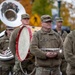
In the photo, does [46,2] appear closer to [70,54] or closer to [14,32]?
[14,32]

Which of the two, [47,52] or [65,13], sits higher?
Result: [47,52]

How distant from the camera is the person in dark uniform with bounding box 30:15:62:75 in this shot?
1071 cm

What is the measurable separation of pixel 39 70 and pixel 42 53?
54 cm

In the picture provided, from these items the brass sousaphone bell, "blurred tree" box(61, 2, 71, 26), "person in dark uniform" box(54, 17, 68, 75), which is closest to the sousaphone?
the brass sousaphone bell

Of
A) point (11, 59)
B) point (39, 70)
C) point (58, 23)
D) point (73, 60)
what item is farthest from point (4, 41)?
point (73, 60)

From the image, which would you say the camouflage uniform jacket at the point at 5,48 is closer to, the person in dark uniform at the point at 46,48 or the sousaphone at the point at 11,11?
the sousaphone at the point at 11,11

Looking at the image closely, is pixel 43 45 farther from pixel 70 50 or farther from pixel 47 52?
pixel 70 50

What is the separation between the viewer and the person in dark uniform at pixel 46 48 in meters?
10.7

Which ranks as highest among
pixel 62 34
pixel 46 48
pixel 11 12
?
pixel 11 12

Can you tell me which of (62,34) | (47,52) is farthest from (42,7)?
(47,52)

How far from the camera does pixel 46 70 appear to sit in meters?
10.9

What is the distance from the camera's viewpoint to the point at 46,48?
10773 mm

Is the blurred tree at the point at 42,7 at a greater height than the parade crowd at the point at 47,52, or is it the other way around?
the parade crowd at the point at 47,52

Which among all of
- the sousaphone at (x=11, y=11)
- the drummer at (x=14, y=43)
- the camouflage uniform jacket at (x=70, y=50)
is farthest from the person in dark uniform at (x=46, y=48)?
the sousaphone at (x=11, y=11)
